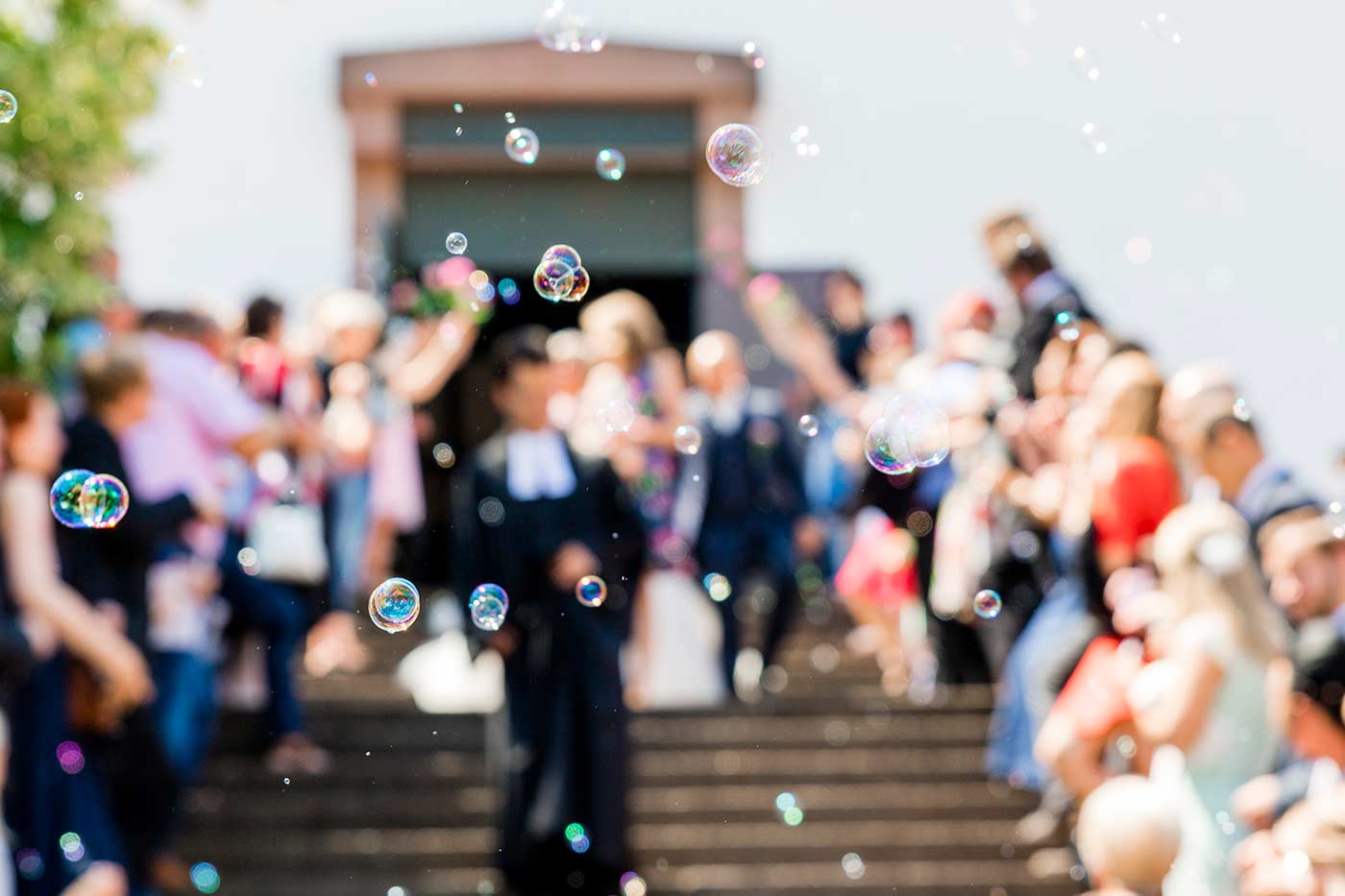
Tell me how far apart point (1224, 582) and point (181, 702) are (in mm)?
2555

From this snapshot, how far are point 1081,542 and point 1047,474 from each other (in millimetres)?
723

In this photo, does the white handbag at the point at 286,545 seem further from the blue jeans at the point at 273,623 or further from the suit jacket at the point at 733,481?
the suit jacket at the point at 733,481

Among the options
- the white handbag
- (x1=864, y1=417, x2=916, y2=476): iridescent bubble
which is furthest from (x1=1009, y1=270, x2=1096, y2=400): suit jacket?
the white handbag

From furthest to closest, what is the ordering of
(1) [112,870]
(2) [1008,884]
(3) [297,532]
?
1. (3) [297,532]
2. (2) [1008,884]
3. (1) [112,870]

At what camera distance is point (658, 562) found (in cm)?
713

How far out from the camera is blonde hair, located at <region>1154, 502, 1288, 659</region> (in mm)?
4609

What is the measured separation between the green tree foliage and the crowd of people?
1.44m

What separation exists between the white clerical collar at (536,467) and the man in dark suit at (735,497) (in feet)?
4.78

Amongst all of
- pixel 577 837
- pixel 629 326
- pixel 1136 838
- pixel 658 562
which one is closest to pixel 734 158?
pixel 629 326

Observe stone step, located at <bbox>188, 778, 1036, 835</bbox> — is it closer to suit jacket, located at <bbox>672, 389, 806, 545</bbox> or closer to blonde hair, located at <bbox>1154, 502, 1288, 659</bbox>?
suit jacket, located at <bbox>672, 389, 806, 545</bbox>

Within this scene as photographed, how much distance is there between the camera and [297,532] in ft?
22.1

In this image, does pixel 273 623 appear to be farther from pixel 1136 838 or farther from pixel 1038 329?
pixel 1136 838

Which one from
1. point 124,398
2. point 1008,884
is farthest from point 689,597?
point 124,398

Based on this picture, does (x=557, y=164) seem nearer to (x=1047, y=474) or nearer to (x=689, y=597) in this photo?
(x=689, y=597)
